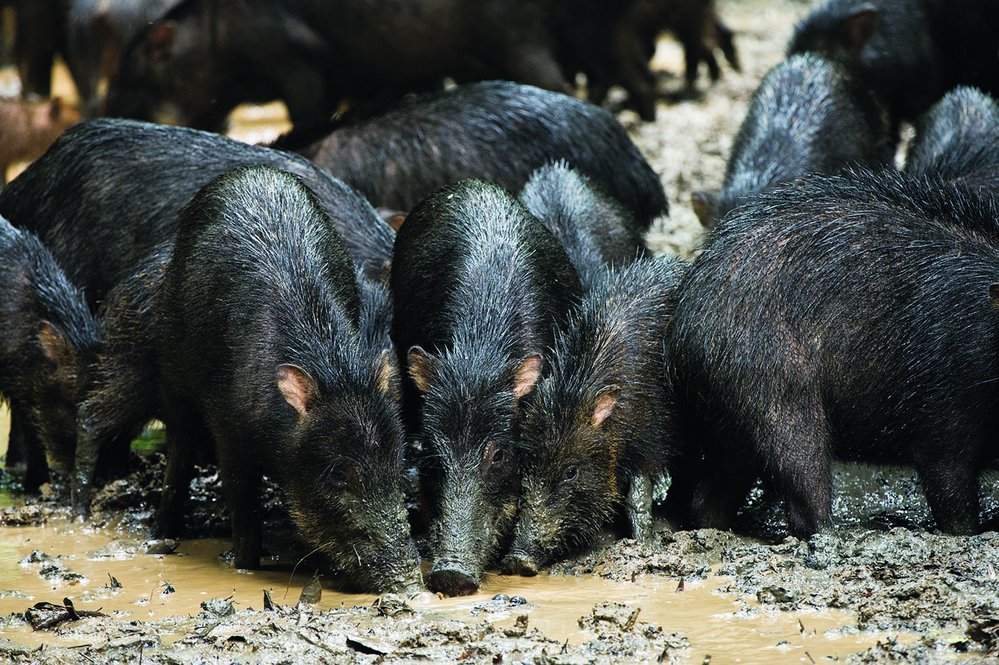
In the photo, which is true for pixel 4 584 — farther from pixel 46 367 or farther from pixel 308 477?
pixel 46 367

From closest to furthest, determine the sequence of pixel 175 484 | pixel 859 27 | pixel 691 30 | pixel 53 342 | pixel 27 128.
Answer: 1. pixel 175 484
2. pixel 53 342
3. pixel 859 27
4. pixel 27 128
5. pixel 691 30

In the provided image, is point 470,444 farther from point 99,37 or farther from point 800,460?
point 99,37

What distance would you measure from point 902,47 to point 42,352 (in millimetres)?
5759

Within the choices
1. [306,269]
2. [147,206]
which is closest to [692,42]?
[147,206]

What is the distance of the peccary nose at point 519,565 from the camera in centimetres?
491

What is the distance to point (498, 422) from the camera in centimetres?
503

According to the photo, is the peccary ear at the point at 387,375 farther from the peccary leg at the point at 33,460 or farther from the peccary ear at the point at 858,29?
the peccary ear at the point at 858,29

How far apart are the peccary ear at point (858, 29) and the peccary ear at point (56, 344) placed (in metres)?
5.41

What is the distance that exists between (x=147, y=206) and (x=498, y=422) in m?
2.47

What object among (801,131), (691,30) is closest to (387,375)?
(801,131)

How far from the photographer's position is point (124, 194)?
681cm

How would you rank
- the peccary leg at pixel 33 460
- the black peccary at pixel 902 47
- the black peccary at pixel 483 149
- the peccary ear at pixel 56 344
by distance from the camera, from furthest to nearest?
1. the black peccary at pixel 902 47
2. the black peccary at pixel 483 149
3. the peccary leg at pixel 33 460
4. the peccary ear at pixel 56 344

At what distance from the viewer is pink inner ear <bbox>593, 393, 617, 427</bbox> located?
521cm

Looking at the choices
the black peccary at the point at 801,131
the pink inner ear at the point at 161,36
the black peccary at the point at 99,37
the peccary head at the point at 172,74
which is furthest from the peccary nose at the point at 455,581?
the black peccary at the point at 99,37
